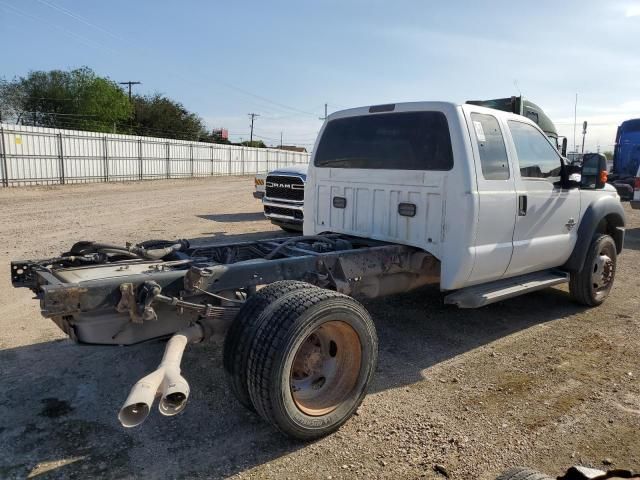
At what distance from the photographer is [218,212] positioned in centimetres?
1602

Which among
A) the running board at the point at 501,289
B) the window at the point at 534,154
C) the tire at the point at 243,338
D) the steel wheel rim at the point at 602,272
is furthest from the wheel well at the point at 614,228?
the tire at the point at 243,338

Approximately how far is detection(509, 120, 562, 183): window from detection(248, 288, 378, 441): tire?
2.79 meters

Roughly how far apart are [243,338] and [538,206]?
3.61 metres

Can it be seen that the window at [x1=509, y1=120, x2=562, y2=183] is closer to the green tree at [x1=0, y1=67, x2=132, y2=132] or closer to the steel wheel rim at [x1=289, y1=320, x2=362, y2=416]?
the steel wheel rim at [x1=289, y1=320, x2=362, y2=416]

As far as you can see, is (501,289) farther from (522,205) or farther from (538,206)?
(538,206)

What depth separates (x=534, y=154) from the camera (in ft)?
18.1

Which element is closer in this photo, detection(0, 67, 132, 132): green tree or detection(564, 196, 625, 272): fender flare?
detection(564, 196, 625, 272): fender flare

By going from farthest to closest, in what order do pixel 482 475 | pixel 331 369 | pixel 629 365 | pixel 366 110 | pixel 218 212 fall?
pixel 218 212 → pixel 366 110 → pixel 629 365 → pixel 331 369 → pixel 482 475

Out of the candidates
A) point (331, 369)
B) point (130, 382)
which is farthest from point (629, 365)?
point (130, 382)

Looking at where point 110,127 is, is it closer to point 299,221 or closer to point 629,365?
point 299,221

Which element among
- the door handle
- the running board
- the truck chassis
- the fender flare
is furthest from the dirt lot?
the door handle

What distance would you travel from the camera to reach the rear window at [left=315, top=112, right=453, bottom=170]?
189 inches

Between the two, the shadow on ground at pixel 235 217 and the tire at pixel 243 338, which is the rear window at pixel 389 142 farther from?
the shadow on ground at pixel 235 217

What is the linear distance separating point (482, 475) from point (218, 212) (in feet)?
45.0
